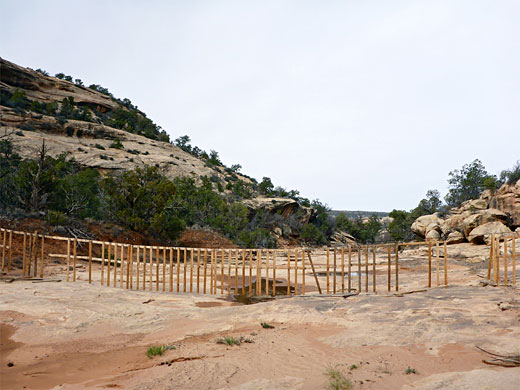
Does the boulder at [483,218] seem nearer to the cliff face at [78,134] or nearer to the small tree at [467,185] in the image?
the small tree at [467,185]

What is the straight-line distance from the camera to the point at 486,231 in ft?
82.7

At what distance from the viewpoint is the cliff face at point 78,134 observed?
4234 cm

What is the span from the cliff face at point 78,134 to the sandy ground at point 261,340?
111 feet

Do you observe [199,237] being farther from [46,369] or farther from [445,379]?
[445,379]

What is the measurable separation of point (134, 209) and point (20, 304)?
15.7 meters

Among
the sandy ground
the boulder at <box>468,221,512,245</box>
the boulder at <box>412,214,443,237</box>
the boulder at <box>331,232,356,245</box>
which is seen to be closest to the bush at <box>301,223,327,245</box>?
the boulder at <box>331,232,356,245</box>

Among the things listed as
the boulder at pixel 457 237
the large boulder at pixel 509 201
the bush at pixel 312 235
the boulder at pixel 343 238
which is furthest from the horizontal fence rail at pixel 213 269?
the boulder at pixel 343 238

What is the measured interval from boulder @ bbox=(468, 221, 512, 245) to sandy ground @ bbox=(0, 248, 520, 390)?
1631 cm

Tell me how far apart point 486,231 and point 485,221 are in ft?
4.88

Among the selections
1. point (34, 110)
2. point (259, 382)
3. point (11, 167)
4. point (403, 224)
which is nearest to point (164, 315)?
point (259, 382)

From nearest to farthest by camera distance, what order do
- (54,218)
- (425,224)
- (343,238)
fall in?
(54,218)
(425,224)
(343,238)

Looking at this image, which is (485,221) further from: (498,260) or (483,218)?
Answer: (498,260)

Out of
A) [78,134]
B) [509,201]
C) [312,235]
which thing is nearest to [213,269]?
[509,201]

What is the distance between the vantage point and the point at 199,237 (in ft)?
99.0
